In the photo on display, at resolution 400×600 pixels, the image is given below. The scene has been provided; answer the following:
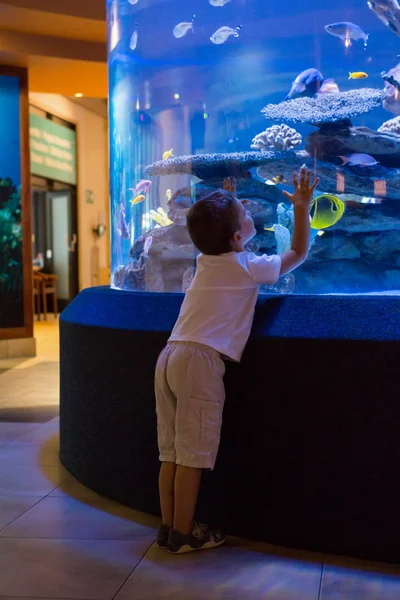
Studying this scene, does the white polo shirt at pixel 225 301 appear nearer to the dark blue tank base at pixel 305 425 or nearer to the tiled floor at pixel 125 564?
the dark blue tank base at pixel 305 425

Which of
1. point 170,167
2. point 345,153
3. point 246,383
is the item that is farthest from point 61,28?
point 246,383

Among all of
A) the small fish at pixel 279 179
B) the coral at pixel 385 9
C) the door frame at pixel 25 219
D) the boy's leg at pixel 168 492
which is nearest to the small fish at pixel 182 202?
the small fish at pixel 279 179

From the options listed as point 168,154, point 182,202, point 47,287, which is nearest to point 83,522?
point 182,202

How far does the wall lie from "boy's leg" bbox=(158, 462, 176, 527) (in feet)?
45.9

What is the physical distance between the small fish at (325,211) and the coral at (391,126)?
1.12ft

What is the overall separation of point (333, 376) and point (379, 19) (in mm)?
1520

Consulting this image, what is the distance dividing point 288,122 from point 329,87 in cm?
22

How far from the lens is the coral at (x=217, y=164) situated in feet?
10.7

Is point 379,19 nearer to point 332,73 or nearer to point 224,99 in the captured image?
point 332,73

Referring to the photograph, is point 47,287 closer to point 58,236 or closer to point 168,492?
point 58,236

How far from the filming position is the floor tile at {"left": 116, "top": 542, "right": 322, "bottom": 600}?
2355 mm

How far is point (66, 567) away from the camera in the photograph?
8.50 feet

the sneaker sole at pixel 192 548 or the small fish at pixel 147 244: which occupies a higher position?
the small fish at pixel 147 244

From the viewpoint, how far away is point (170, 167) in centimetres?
352
